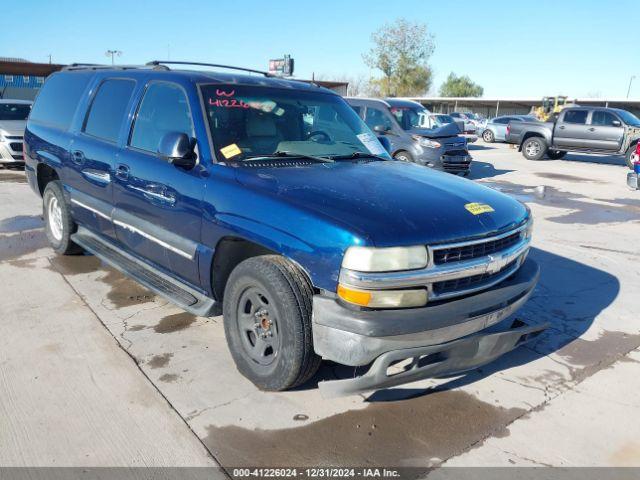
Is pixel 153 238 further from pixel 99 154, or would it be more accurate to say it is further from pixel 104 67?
pixel 104 67

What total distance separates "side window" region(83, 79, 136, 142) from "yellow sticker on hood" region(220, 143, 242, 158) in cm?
132

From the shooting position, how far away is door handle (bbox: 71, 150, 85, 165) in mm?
4707

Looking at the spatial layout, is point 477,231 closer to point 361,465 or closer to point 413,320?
point 413,320

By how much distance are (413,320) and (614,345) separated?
235cm

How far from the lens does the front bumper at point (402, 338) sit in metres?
2.61

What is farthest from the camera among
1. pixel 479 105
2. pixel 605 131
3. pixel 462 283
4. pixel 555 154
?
pixel 479 105

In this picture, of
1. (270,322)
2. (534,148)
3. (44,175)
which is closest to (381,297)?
(270,322)

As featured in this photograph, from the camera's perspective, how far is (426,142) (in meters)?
11.6

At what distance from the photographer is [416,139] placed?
1160cm

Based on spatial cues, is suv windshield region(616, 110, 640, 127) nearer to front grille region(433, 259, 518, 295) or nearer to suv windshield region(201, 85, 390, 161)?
suv windshield region(201, 85, 390, 161)

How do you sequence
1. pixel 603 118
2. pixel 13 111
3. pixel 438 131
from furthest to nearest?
pixel 603 118 → pixel 13 111 → pixel 438 131

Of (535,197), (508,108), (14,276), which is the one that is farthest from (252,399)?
(508,108)

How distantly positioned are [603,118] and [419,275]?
17448 millimetres

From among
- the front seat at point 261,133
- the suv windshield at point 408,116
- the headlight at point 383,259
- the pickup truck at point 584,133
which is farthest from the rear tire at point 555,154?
the headlight at point 383,259
